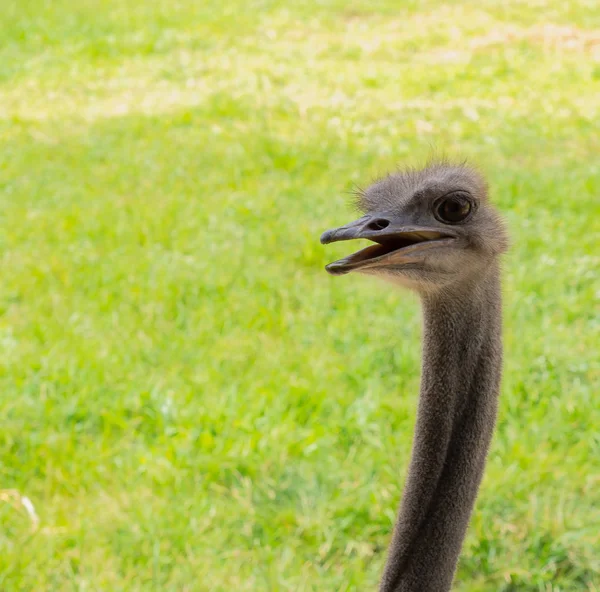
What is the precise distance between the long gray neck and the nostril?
154 mm

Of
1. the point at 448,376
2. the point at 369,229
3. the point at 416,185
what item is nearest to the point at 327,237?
the point at 369,229

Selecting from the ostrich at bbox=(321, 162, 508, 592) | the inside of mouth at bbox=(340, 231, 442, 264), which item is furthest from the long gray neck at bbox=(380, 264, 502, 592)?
the inside of mouth at bbox=(340, 231, 442, 264)

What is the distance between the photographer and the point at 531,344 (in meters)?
3.53

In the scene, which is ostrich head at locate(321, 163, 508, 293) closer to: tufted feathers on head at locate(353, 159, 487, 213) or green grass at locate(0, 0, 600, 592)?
tufted feathers on head at locate(353, 159, 487, 213)

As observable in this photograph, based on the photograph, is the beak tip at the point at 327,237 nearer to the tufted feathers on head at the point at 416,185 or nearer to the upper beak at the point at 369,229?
the upper beak at the point at 369,229

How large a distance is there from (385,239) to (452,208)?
0.12 m

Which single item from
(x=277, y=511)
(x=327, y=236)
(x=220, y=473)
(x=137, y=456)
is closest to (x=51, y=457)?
(x=137, y=456)

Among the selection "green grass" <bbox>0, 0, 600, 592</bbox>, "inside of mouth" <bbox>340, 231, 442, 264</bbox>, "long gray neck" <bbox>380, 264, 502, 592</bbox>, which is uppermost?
"inside of mouth" <bbox>340, 231, 442, 264</bbox>

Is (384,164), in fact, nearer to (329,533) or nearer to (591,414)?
(591,414)

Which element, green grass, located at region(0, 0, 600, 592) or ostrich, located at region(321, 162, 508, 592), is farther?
green grass, located at region(0, 0, 600, 592)

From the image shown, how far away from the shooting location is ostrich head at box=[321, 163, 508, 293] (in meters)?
1.47

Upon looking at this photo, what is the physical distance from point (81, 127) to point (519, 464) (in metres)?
3.98

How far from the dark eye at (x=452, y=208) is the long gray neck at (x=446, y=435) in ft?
0.37

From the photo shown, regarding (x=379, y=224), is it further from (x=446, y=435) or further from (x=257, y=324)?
(x=257, y=324)
